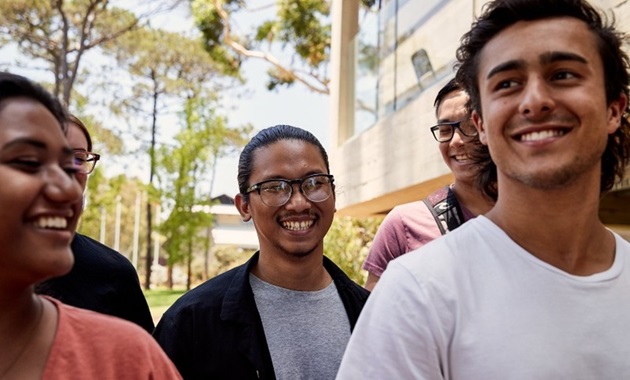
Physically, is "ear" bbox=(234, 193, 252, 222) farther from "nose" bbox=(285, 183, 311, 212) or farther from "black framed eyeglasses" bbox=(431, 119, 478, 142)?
"black framed eyeglasses" bbox=(431, 119, 478, 142)

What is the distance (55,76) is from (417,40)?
59.4 ft

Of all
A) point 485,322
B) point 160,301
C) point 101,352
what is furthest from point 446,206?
point 160,301

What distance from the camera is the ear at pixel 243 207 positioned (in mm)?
3196

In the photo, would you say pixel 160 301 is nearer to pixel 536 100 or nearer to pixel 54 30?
pixel 54 30

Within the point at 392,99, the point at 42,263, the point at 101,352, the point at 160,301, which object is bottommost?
the point at 160,301

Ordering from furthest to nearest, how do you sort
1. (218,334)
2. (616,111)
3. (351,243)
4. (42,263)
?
(351,243) → (218,334) → (616,111) → (42,263)

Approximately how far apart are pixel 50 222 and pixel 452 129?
7.05 ft

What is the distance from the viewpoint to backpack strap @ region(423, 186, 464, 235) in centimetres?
328

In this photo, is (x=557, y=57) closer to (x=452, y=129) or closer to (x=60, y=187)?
(x=60, y=187)

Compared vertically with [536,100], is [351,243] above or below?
below

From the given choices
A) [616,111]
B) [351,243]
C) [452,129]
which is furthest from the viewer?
[351,243]

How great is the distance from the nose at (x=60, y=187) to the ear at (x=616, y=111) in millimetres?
1271

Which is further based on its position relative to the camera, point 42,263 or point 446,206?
point 446,206

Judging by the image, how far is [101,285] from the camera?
3.18 m
